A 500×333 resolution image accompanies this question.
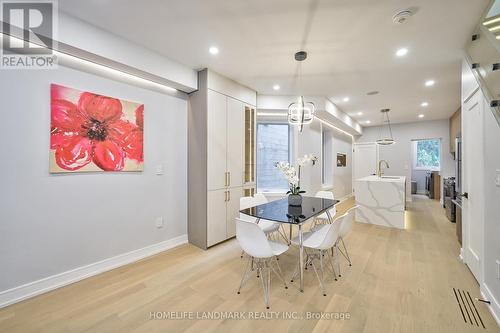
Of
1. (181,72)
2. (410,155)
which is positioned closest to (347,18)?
(181,72)

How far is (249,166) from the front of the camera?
4.11m

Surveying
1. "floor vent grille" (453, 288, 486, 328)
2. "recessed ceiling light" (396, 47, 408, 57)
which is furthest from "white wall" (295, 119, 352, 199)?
"floor vent grille" (453, 288, 486, 328)

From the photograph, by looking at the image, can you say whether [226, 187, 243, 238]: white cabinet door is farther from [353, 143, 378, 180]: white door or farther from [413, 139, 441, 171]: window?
[413, 139, 441, 171]: window

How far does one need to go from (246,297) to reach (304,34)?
3.00 metres

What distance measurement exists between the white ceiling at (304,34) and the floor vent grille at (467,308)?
9.43ft

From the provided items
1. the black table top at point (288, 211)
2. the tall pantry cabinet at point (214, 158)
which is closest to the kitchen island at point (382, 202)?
the black table top at point (288, 211)

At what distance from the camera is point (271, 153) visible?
5.06 metres

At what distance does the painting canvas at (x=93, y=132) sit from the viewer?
7.42 ft

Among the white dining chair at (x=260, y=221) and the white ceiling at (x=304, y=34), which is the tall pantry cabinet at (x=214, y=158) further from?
the white dining chair at (x=260, y=221)

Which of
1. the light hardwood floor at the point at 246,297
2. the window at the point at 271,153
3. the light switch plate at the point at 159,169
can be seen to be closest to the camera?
the light hardwood floor at the point at 246,297

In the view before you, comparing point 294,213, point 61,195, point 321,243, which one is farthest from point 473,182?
point 61,195

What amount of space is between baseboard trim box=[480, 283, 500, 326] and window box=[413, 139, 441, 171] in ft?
27.1

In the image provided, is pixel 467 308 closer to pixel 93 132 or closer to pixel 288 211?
pixel 288 211

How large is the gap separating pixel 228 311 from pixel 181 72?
317 centimetres
